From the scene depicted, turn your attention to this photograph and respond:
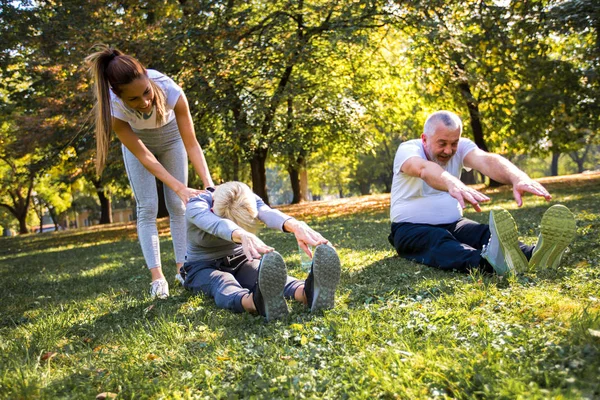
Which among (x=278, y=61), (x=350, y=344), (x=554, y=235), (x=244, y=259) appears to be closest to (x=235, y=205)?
(x=244, y=259)

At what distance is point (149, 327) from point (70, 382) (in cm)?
91

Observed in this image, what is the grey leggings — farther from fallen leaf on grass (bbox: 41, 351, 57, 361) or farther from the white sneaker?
fallen leaf on grass (bbox: 41, 351, 57, 361)

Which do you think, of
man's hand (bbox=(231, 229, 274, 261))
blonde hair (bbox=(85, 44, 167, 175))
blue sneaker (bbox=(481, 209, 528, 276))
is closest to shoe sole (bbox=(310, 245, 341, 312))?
man's hand (bbox=(231, 229, 274, 261))

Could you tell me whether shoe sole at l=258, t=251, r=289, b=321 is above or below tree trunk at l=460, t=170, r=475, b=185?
above

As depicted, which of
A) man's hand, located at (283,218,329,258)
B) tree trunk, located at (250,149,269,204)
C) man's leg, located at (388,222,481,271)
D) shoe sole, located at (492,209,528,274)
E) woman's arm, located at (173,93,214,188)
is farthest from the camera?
tree trunk, located at (250,149,269,204)

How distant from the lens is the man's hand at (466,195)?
323cm

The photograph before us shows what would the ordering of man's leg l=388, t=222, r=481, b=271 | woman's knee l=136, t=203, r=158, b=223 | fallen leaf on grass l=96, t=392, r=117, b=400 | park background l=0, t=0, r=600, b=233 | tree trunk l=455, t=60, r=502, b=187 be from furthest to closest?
tree trunk l=455, t=60, r=502, b=187 < park background l=0, t=0, r=600, b=233 < woman's knee l=136, t=203, r=158, b=223 < man's leg l=388, t=222, r=481, b=271 < fallen leaf on grass l=96, t=392, r=117, b=400

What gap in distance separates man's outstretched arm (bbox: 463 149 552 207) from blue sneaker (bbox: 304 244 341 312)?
52.8 inches

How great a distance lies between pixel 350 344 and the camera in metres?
2.66

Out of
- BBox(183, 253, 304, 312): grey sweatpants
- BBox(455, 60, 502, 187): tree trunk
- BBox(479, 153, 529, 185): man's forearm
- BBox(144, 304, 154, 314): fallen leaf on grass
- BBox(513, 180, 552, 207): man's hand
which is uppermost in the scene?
BBox(455, 60, 502, 187): tree trunk

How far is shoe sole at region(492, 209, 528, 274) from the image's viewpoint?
12.2 feet

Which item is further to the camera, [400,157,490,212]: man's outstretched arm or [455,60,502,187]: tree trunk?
[455,60,502,187]: tree trunk

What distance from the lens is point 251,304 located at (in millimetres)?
3471

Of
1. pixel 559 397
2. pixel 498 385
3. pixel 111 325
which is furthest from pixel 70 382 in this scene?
pixel 559 397
